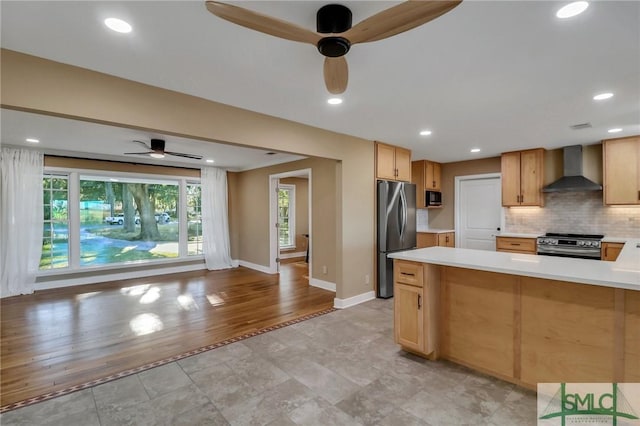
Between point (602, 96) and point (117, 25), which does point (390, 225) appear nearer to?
point (602, 96)

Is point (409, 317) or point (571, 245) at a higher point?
point (571, 245)

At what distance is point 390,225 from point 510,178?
8.42 ft

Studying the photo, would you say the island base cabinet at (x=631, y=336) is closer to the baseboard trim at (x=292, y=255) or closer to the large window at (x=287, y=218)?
the baseboard trim at (x=292, y=255)

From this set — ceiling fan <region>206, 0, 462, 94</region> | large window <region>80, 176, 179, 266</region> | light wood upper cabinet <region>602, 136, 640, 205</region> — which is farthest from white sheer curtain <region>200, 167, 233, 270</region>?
light wood upper cabinet <region>602, 136, 640, 205</region>

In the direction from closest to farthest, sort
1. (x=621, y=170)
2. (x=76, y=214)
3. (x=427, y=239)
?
(x=621, y=170) → (x=76, y=214) → (x=427, y=239)

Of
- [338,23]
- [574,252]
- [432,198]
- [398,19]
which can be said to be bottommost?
[574,252]

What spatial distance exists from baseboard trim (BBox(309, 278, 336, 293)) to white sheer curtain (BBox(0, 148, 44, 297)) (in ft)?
15.2

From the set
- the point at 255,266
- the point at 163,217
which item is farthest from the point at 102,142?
the point at 255,266

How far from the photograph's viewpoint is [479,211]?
5.93m

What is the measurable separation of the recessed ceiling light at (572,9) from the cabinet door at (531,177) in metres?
4.04

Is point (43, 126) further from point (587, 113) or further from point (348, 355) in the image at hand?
point (587, 113)

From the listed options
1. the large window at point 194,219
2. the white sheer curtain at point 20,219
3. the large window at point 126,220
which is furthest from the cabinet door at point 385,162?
the white sheer curtain at point 20,219

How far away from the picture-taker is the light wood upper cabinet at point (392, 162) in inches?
178

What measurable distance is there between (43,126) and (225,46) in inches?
129
